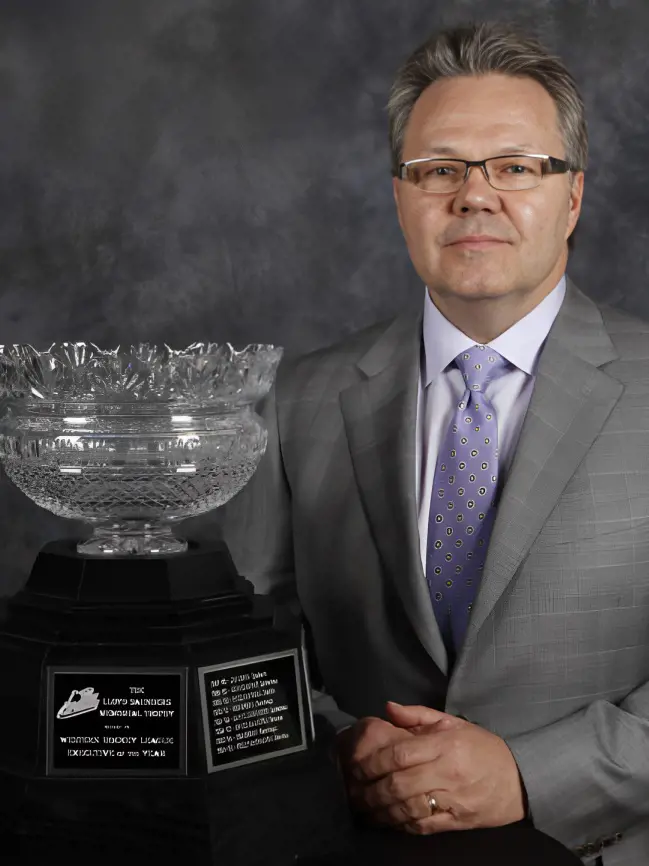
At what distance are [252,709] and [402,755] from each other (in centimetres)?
25

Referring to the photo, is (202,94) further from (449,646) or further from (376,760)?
(376,760)

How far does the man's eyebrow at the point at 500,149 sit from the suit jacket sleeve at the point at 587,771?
0.85 m

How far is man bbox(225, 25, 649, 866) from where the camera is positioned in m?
1.87

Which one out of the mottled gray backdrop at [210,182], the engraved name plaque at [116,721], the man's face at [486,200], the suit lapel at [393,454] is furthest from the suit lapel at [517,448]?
the mottled gray backdrop at [210,182]

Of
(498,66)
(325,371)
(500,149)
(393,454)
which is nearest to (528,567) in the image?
(393,454)

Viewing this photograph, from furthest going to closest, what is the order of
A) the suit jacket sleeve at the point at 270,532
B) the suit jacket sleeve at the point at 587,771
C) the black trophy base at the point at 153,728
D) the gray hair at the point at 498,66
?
the suit jacket sleeve at the point at 270,532 → the gray hair at the point at 498,66 → the suit jacket sleeve at the point at 587,771 → the black trophy base at the point at 153,728

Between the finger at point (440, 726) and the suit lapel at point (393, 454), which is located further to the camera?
the suit lapel at point (393, 454)

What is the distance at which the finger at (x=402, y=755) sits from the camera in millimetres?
1612


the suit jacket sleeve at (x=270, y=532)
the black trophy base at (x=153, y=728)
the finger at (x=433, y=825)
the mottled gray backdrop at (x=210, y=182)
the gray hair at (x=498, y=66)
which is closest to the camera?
the black trophy base at (x=153, y=728)

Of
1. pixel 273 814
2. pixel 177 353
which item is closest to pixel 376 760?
pixel 273 814

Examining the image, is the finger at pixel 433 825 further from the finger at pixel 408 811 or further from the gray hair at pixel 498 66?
the gray hair at pixel 498 66

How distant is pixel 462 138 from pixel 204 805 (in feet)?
3.55

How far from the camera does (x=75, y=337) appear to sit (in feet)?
10.5

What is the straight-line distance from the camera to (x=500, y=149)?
1.92 meters
